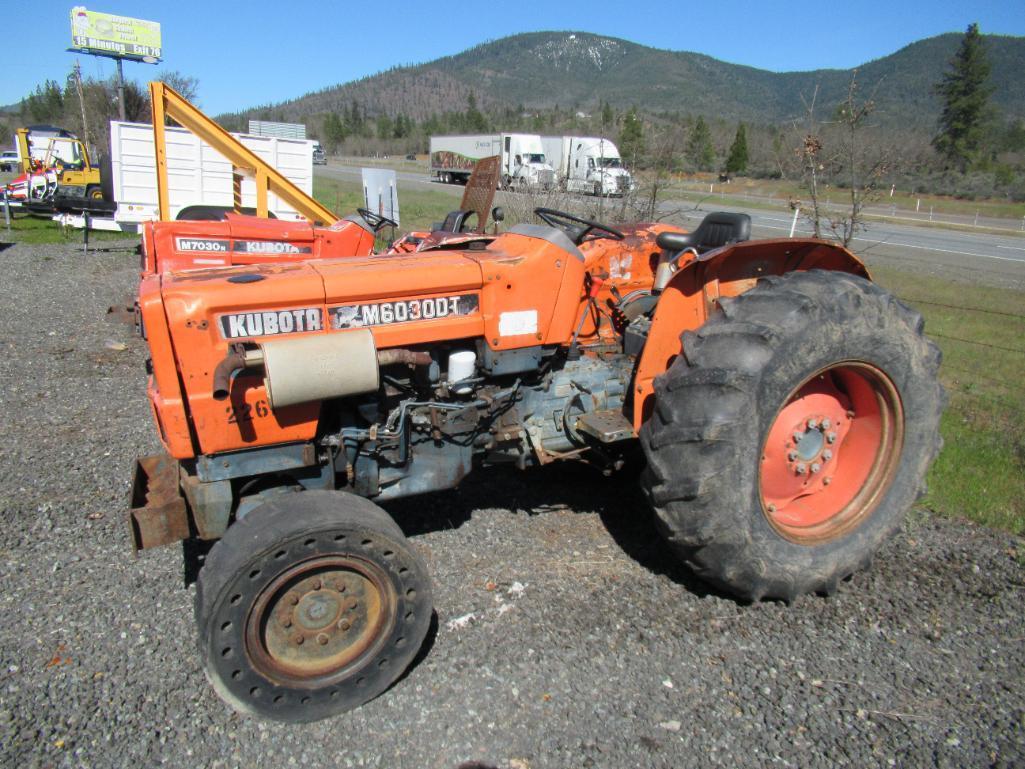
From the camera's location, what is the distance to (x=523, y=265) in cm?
292

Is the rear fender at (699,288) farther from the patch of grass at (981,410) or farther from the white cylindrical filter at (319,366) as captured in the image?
the patch of grass at (981,410)

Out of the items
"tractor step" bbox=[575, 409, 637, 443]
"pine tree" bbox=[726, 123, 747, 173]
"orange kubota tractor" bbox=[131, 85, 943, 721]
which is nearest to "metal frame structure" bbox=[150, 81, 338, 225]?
"orange kubota tractor" bbox=[131, 85, 943, 721]

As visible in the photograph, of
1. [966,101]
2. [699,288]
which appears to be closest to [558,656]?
[699,288]

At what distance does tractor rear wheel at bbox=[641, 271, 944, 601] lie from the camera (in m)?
2.59

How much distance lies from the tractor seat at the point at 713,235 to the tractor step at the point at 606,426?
0.86m

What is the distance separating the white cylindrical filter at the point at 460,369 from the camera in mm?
2859

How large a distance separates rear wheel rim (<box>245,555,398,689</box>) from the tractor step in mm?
1132

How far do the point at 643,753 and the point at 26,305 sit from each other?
371 inches

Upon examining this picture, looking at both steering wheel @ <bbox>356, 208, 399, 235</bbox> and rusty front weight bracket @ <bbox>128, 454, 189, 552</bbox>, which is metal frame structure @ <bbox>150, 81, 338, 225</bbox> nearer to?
steering wheel @ <bbox>356, 208, 399, 235</bbox>

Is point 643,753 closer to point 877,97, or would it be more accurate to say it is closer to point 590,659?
point 590,659

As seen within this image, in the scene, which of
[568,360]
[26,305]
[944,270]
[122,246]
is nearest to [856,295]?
[568,360]

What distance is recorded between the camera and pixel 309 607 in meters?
2.39

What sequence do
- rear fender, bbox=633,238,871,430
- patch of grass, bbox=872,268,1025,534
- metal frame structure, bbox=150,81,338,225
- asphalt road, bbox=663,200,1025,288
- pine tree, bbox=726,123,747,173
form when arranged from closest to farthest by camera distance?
rear fender, bbox=633,238,871,430 → patch of grass, bbox=872,268,1025,534 → metal frame structure, bbox=150,81,338,225 → asphalt road, bbox=663,200,1025,288 → pine tree, bbox=726,123,747,173

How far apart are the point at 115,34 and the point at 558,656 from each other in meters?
39.2
